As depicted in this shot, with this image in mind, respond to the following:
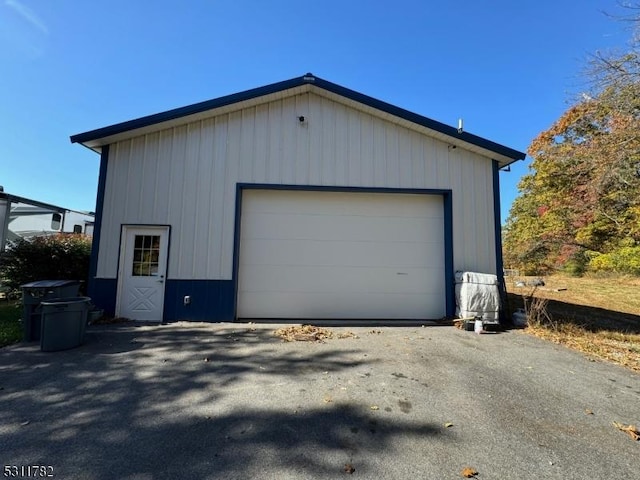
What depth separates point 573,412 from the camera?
3.48 m

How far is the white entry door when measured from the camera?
7.64 m

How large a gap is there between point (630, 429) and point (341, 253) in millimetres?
5765

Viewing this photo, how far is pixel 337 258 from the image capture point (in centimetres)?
815

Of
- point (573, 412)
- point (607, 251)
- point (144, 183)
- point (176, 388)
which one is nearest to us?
point (573, 412)

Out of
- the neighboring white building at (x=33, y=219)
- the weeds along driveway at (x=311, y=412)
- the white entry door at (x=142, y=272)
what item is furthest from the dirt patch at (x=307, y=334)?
the neighboring white building at (x=33, y=219)

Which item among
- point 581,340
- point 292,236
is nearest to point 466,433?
point 581,340

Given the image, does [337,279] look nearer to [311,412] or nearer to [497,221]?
[497,221]

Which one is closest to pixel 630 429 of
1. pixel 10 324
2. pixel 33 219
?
pixel 10 324

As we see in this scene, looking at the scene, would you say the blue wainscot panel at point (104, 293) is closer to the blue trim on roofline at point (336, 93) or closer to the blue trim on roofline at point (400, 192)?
the blue trim on roofline at point (400, 192)

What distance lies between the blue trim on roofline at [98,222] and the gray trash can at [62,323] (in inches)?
93.6

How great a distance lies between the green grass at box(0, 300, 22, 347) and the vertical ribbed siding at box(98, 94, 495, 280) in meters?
1.84

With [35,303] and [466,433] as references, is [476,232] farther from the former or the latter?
[35,303]

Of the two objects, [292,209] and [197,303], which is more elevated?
[292,209]

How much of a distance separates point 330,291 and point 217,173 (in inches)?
154
